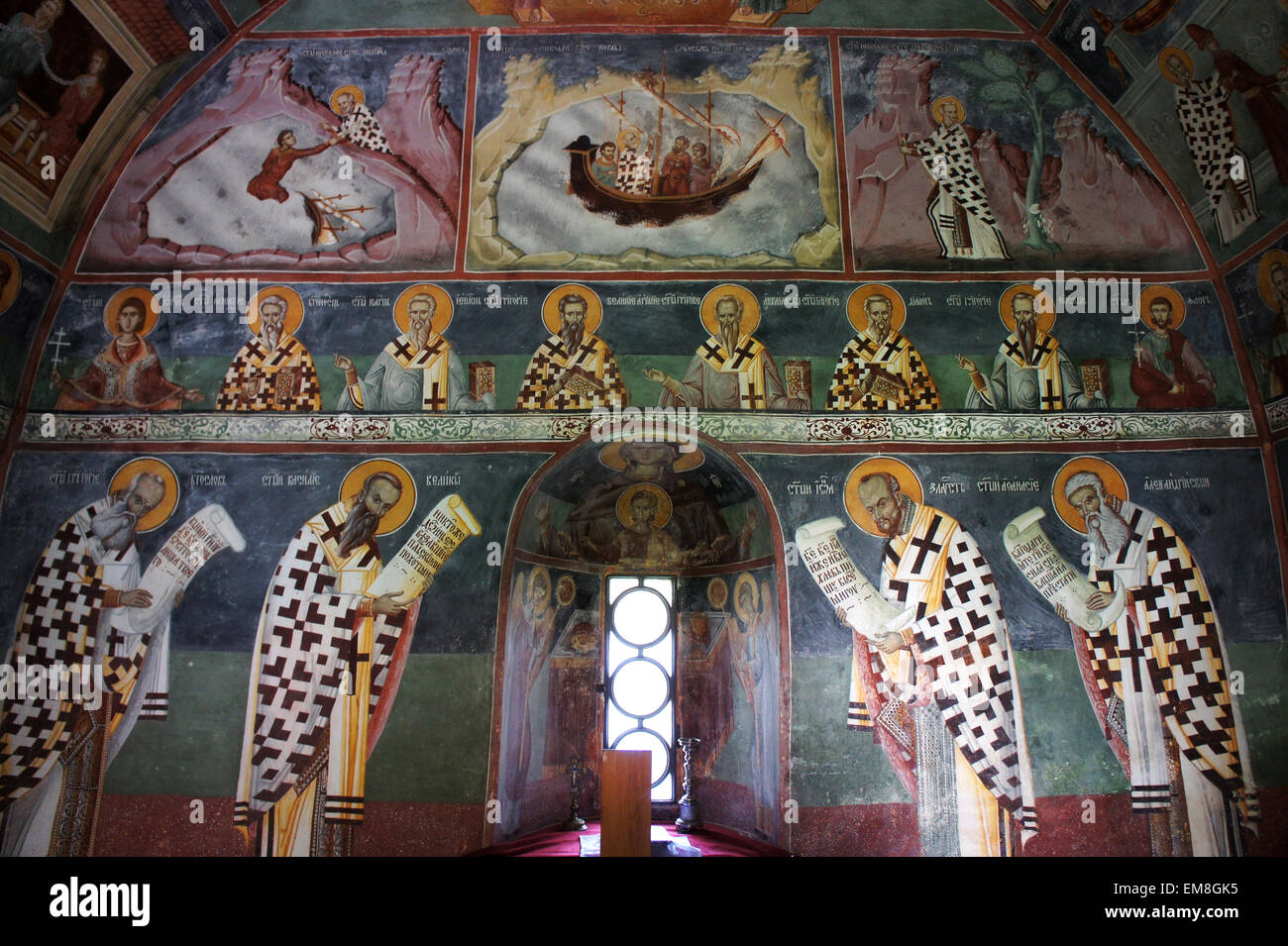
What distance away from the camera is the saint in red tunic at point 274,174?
28.0ft

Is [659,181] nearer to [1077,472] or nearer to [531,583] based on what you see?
[531,583]

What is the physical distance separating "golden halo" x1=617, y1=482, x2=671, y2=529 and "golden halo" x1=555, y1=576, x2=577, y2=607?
787mm

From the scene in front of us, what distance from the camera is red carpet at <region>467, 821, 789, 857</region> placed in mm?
7726

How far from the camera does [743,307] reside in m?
8.45

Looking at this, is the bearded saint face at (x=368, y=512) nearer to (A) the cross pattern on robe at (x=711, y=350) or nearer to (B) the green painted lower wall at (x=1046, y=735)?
(A) the cross pattern on robe at (x=711, y=350)

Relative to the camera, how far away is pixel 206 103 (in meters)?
8.50

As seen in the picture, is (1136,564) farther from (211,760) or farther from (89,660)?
(89,660)

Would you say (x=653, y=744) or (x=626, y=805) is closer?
(x=626, y=805)

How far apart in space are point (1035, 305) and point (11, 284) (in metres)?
8.73

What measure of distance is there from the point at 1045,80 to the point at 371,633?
760 centimetres

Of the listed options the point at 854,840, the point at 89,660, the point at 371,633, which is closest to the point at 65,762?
the point at 89,660

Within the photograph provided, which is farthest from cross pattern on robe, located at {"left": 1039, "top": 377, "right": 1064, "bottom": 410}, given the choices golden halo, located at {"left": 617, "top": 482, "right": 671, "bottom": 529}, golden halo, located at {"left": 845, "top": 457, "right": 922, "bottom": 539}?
golden halo, located at {"left": 617, "top": 482, "right": 671, "bottom": 529}

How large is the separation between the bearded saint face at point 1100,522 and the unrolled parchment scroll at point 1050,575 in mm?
294

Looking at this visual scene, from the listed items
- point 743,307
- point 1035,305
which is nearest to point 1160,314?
point 1035,305
